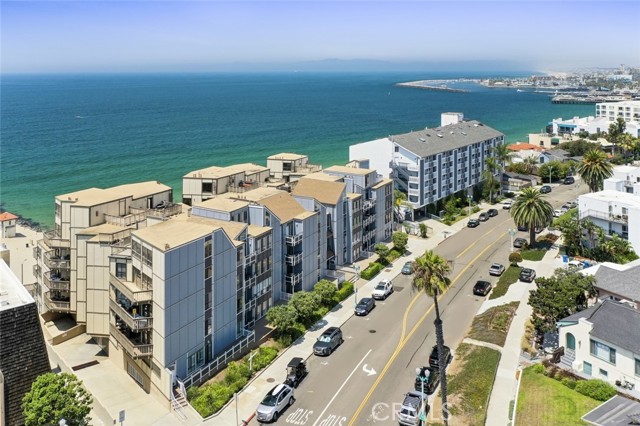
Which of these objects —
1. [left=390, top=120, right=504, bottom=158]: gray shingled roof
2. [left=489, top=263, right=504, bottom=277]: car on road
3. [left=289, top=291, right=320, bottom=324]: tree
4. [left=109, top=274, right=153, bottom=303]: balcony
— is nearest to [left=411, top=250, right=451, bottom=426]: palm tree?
[left=289, top=291, right=320, bottom=324]: tree

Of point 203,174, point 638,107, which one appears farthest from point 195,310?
point 638,107

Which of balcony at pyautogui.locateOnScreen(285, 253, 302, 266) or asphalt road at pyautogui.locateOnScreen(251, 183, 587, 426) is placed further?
balcony at pyautogui.locateOnScreen(285, 253, 302, 266)

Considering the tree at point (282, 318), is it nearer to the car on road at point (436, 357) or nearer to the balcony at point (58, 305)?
the car on road at point (436, 357)

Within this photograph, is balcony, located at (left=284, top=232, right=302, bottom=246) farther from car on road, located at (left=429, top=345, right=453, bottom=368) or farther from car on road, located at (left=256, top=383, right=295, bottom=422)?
car on road, located at (left=256, top=383, right=295, bottom=422)

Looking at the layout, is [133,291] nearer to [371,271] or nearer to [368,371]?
[368,371]

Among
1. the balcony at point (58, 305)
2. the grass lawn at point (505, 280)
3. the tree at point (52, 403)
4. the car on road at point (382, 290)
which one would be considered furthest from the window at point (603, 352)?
the balcony at point (58, 305)
